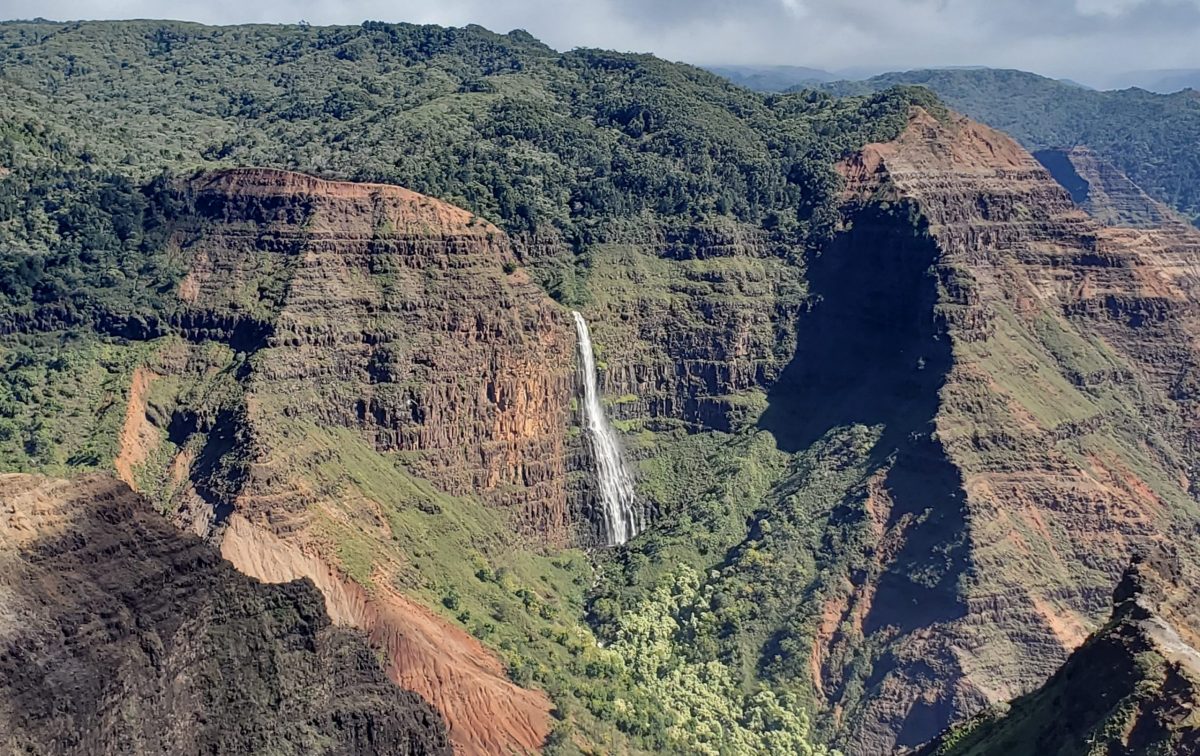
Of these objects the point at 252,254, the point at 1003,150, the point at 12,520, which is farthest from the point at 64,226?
the point at 1003,150

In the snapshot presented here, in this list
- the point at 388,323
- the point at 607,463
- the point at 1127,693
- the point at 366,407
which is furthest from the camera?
the point at 607,463

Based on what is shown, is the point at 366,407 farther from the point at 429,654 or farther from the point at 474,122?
the point at 474,122

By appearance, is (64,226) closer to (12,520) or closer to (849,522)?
(849,522)

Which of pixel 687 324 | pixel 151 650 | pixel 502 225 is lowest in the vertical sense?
pixel 151 650

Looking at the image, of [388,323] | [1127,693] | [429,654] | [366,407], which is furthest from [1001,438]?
[1127,693]

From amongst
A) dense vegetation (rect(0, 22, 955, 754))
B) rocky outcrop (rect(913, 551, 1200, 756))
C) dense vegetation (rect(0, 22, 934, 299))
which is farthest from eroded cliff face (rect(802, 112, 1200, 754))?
rocky outcrop (rect(913, 551, 1200, 756))

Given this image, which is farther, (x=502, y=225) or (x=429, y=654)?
(x=502, y=225)

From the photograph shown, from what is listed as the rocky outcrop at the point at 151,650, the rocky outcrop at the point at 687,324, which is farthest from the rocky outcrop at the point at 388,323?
the rocky outcrop at the point at 151,650

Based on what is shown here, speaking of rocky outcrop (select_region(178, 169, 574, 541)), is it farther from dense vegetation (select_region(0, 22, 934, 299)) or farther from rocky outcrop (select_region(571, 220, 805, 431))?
dense vegetation (select_region(0, 22, 934, 299))
